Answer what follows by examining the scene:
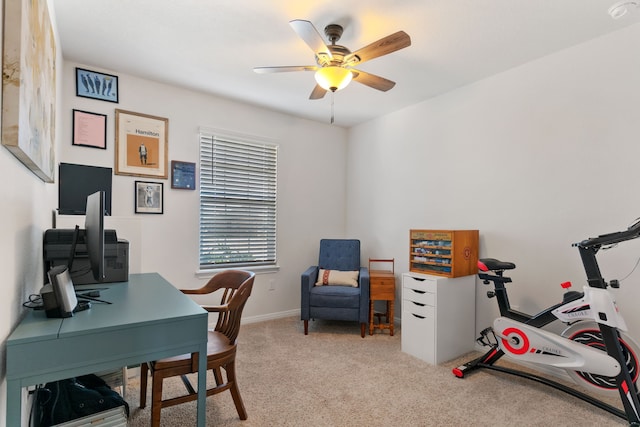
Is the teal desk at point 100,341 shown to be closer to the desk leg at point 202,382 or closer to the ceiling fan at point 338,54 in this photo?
the desk leg at point 202,382

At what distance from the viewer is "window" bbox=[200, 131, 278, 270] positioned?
3711 millimetres

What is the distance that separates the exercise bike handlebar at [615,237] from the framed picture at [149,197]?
359 centimetres

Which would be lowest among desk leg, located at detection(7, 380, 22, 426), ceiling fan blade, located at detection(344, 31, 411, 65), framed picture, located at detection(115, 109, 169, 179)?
desk leg, located at detection(7, 380, 22, 426)

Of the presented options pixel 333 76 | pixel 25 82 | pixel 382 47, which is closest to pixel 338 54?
pixel 333 76

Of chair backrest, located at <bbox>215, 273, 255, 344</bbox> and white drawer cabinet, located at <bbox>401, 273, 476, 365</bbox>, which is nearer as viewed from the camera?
chair backrest, located at <bbox>215, 273, 255, 344</bbox>

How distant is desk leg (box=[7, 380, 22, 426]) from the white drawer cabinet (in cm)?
264

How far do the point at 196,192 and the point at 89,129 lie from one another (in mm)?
1116

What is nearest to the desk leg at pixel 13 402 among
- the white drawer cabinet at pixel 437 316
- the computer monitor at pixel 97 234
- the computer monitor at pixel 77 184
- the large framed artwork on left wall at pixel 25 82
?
the computer monitor at pixel 97 234

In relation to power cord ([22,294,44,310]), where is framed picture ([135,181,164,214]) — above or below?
above

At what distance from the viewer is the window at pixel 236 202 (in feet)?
12.2

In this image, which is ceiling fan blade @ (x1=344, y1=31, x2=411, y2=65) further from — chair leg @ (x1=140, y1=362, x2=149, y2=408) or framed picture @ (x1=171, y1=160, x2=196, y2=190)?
chair leg @ (x1=140, y1=362, x2=149, y2=408)

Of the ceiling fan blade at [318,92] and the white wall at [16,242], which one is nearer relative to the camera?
the white wall at [16,242]

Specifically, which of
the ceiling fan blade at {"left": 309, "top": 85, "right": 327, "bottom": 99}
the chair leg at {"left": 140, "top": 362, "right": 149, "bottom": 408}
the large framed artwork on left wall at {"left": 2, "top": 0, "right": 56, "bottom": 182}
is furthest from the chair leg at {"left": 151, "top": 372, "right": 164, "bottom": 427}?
the ceiling fan blade at {"left": 309, "top": 85, "right": 327, "bottom": 99}

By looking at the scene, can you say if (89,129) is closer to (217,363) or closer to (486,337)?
(217,363)
